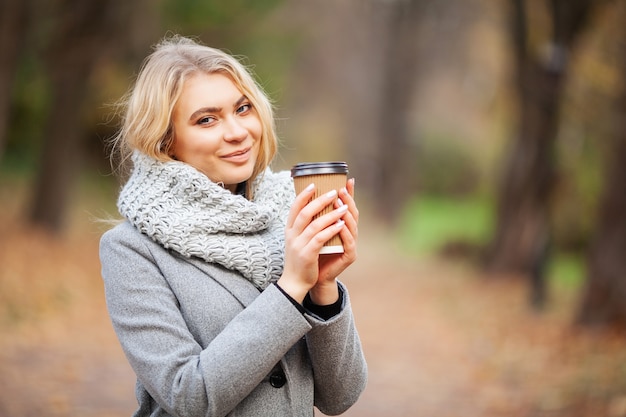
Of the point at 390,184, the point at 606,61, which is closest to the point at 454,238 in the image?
the point at 390,184

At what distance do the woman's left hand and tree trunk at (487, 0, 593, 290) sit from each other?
8.74 meters

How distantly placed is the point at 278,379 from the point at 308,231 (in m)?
0.48

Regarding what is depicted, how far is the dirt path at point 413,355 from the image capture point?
6246 mm

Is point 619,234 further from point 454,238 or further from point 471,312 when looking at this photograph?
point 454,238

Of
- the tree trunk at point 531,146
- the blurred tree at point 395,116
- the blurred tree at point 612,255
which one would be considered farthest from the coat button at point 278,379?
the blurred tree at point 395,116

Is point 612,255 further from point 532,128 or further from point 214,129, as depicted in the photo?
point 214,129

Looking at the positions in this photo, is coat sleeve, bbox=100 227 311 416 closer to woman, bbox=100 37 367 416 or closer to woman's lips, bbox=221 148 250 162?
woman, bbox=100 37 367 416

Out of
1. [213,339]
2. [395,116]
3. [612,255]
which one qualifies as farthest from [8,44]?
[395,116]

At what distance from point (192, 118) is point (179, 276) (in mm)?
446

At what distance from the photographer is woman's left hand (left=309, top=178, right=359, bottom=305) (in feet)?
6.85

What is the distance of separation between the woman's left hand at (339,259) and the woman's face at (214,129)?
13.7 inches

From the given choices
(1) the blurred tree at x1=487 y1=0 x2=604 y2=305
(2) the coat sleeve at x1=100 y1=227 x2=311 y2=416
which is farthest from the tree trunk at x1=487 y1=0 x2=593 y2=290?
(2) the coat sleeve at x1=100 y1=227 x2=311 y2=416

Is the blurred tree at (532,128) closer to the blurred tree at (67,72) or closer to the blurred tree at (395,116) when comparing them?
the blurred tree at (67,72)

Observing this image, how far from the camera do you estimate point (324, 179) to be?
2066mm
